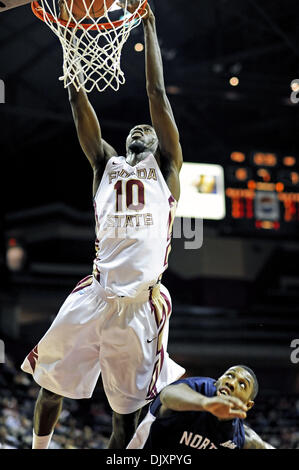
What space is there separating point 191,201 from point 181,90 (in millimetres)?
2139

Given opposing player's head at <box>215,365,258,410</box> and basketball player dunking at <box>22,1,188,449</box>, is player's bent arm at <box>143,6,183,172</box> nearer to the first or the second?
basketball player dunking at <box>22,1,188,449</box>

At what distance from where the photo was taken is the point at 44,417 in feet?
13.8

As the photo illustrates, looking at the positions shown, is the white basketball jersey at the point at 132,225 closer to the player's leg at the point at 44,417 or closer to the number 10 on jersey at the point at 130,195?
the number 10 on jersey at the point at 130,195

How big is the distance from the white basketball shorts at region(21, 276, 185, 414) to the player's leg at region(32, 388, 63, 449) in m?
0.10

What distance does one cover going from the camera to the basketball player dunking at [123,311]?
4.05m

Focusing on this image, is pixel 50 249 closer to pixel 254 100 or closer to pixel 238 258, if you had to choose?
pixel 238 258

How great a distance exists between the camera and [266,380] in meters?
17.6

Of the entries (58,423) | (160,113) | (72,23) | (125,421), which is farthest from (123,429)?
(58,423)

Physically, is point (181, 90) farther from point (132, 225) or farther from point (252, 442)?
point (252, 442)

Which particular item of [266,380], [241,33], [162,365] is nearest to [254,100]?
[241,33]

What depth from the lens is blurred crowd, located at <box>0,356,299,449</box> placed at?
395 inches

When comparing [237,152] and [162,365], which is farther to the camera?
[237,152]
